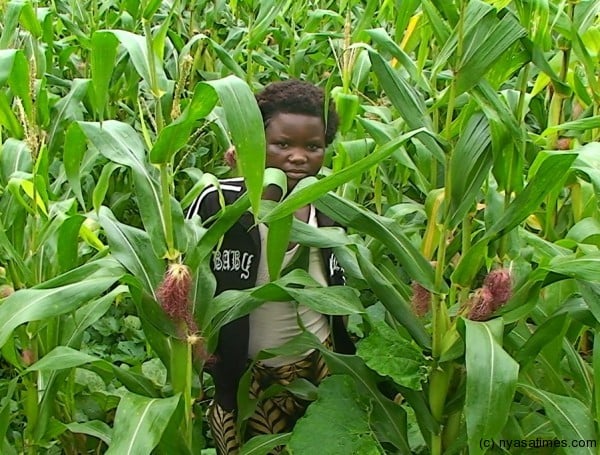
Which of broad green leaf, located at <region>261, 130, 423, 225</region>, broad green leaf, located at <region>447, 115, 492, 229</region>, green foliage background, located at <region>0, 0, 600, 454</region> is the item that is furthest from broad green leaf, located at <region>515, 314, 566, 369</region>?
broad green leaf, located at <region>261, 130, 423, 225</region>

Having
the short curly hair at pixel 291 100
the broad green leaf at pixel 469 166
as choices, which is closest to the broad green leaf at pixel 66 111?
the short curly hair at pixel 291 100

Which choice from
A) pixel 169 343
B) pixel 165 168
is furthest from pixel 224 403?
pixel 165 168

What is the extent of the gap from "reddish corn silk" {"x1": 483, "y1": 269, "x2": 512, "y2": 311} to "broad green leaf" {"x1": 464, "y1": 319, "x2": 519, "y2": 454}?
15 cm

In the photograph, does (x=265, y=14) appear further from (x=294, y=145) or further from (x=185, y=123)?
(x=185, y=123)

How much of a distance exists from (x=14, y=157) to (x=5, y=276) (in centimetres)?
28

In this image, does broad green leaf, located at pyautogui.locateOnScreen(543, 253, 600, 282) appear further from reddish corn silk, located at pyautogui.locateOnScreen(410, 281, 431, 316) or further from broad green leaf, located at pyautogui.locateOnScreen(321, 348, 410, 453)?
broad green leaf, located at pyautogui.locateOnScreen(321, 348, 410, 453)

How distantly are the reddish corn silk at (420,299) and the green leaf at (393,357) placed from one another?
7cm

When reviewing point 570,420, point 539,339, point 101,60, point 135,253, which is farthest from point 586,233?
point 101,60

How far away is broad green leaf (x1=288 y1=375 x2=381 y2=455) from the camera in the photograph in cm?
145

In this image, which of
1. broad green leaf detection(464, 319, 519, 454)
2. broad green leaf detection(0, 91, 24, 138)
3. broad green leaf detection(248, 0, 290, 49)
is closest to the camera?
broad green leaf detection(464, 319, 519, 454)

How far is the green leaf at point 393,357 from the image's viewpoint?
1.44 metres

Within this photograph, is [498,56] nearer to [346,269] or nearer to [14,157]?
[346,269]

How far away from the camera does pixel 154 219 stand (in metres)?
1.40

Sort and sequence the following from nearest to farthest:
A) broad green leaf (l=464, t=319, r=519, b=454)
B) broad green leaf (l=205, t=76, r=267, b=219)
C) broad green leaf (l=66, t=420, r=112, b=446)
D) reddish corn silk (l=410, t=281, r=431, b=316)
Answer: broad green leaf (l=205, t=76, r=267, b=219) < broad green leaf (l=464, t=319, r=519, b=454) < reddish corn silk (l=410, t=281, r=431, b=316) < broad green leaf (l=66, t=420, r=112, b=446)
